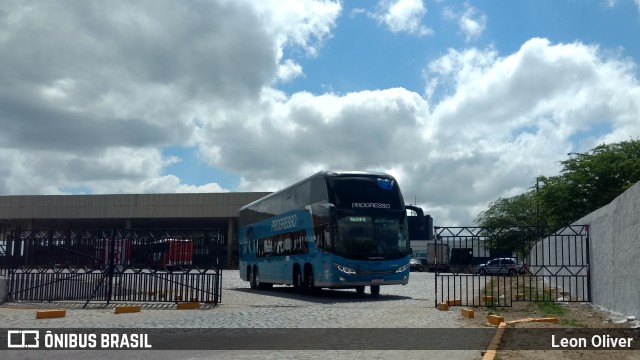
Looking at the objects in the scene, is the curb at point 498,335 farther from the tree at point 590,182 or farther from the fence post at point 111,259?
the tree at point 590,182

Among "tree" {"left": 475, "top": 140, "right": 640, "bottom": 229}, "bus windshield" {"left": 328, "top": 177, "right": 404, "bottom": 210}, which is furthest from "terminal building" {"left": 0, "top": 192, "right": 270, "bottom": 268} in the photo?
"bus windshield" {"left": 328, "top": 177, "right": 404, "bottom": 210}

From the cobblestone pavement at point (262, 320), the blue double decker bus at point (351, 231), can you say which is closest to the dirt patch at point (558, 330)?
the cobblestone pavement at point (262, 320)

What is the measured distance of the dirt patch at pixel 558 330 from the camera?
983cm

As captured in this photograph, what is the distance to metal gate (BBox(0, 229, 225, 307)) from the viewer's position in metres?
18.2

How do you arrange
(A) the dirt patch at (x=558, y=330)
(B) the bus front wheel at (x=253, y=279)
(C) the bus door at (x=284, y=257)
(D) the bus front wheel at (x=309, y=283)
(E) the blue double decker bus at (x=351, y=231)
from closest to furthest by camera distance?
(A) the dirt patch at (x=558, y=330) < (E) the blue double decker bus at (x=351, y=231) < (D) the bus front wheel at (x=309, y=283) < (C) the bus door at (x=284, y=257) < (B) the bus front wheel at (x=253, y=279)

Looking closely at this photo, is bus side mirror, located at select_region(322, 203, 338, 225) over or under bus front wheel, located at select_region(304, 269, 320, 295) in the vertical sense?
over

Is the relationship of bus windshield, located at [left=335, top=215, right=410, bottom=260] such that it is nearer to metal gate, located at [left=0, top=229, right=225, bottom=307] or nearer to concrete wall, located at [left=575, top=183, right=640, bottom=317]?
metal gate, located at [left=0, top=229, right=225, bottom=307]

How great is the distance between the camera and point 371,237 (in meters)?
21.8

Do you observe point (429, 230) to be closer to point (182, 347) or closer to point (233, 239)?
point (233, 239)

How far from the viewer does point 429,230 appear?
77.6 metres

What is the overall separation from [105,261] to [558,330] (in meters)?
12.0

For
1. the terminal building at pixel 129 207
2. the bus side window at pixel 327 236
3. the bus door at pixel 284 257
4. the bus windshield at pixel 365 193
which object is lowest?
the bus door at pixel 284 257

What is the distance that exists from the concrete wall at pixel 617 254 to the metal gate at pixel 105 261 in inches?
382

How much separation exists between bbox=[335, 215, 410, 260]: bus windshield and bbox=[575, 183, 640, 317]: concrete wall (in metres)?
6.32
